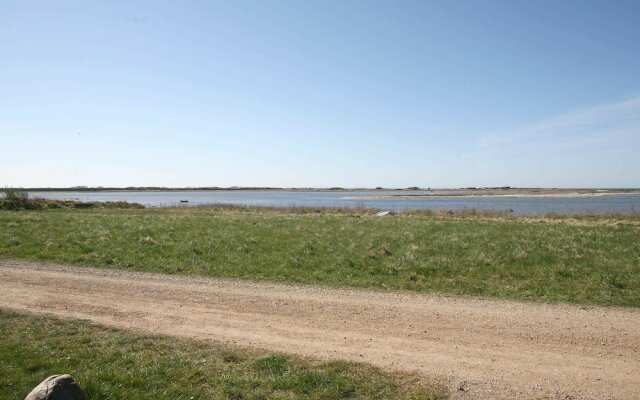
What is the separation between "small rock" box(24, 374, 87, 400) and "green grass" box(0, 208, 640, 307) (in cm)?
910

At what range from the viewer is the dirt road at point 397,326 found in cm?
734

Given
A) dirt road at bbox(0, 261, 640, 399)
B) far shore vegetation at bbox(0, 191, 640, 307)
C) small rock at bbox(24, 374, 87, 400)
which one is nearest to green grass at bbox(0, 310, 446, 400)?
small rock at bbox(24, 374, 87, 400)

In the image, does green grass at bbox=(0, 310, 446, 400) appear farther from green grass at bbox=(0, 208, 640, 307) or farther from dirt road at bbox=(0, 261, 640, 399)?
green grass at bbox=(0, 208, 640, 307)

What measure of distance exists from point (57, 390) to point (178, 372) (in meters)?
1.92

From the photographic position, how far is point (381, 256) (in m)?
18.3

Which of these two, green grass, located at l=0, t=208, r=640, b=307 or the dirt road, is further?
green grass, located at l=0, t=208, r=640, b=307

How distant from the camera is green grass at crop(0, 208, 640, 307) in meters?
13.9

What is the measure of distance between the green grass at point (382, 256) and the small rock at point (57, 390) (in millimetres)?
9104

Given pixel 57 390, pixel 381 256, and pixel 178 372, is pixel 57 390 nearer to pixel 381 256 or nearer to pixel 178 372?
pixel 178 372

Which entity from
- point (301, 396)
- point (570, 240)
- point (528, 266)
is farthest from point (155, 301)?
point (570, 240)

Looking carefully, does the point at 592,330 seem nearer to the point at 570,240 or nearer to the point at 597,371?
the point at 597,371

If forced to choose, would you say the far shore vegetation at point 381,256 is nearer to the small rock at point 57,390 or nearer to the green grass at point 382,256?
the green grass at point 382,256

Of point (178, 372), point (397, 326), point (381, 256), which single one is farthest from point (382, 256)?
point (178, 372)

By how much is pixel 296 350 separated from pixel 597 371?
540cm
